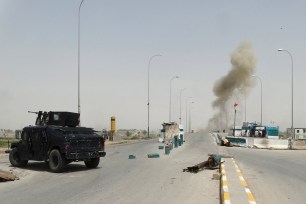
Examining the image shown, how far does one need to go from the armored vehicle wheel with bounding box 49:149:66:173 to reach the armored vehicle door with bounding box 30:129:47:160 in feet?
2.23

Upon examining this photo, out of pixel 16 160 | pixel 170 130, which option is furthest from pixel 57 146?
pixel 170 130

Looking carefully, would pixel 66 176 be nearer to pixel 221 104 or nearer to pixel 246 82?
pixel 246 82

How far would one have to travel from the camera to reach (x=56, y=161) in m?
17.4

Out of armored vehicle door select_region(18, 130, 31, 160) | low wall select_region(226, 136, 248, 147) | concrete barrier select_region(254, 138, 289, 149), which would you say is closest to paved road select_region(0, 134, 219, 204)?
armored vehicle door select_region(18, 130, 31, 160)

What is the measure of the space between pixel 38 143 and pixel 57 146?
1.19 meters

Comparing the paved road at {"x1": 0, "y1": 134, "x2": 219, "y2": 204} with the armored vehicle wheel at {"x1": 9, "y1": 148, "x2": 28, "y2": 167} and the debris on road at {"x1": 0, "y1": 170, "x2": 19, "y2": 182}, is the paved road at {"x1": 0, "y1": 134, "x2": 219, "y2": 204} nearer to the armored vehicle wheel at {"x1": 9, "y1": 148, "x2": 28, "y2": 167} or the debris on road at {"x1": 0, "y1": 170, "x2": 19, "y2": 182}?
the debris on road at {"x1": 0, "y1": 170, "x2": 19, "y2": 182}

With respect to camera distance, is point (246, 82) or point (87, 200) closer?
point (87, 200)

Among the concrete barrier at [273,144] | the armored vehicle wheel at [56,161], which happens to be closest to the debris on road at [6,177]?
the armored vehicle wheel at [56,161]

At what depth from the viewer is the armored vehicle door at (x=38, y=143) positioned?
18000 millimetres

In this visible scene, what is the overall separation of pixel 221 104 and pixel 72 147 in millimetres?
104995

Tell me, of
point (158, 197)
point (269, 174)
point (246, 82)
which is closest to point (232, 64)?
point (246, 82)

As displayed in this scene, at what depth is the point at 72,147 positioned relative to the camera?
17.3m

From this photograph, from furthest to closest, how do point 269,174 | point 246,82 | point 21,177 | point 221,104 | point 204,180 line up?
point 221,104, point 246,82, point 269,174, point 21,177, point 204,180

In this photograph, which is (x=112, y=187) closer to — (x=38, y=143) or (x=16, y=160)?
(x=38, y=143)
